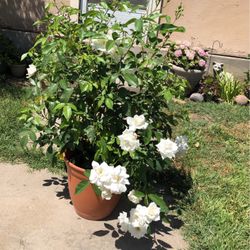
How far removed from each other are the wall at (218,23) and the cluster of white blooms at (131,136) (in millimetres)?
4000

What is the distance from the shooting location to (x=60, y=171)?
3391 millimetres

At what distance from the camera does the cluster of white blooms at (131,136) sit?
2.24 m

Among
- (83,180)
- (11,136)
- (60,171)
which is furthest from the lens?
(11,136)

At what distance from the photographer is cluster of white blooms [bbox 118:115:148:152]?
7.35ft

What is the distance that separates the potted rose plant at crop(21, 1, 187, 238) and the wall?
3545 mm

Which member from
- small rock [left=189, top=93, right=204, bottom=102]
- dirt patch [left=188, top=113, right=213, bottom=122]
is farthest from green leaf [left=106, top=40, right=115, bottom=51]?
small rock [left=189, top=93, right=204, bottom=102]

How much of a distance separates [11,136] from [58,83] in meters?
1.67

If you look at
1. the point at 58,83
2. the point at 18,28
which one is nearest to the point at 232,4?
the point at 18,28

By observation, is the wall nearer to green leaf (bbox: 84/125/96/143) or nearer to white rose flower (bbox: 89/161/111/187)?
green leaf (bbox: 84/125/96/143)

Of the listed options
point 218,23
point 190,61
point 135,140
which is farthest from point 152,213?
point 218,23

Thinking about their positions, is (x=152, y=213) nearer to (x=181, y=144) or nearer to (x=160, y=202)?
(x=160, y=202)

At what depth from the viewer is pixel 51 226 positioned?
8.91 ft

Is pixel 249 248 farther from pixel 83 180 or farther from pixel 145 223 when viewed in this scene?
pixel 83 180

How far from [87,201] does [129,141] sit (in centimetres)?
72
